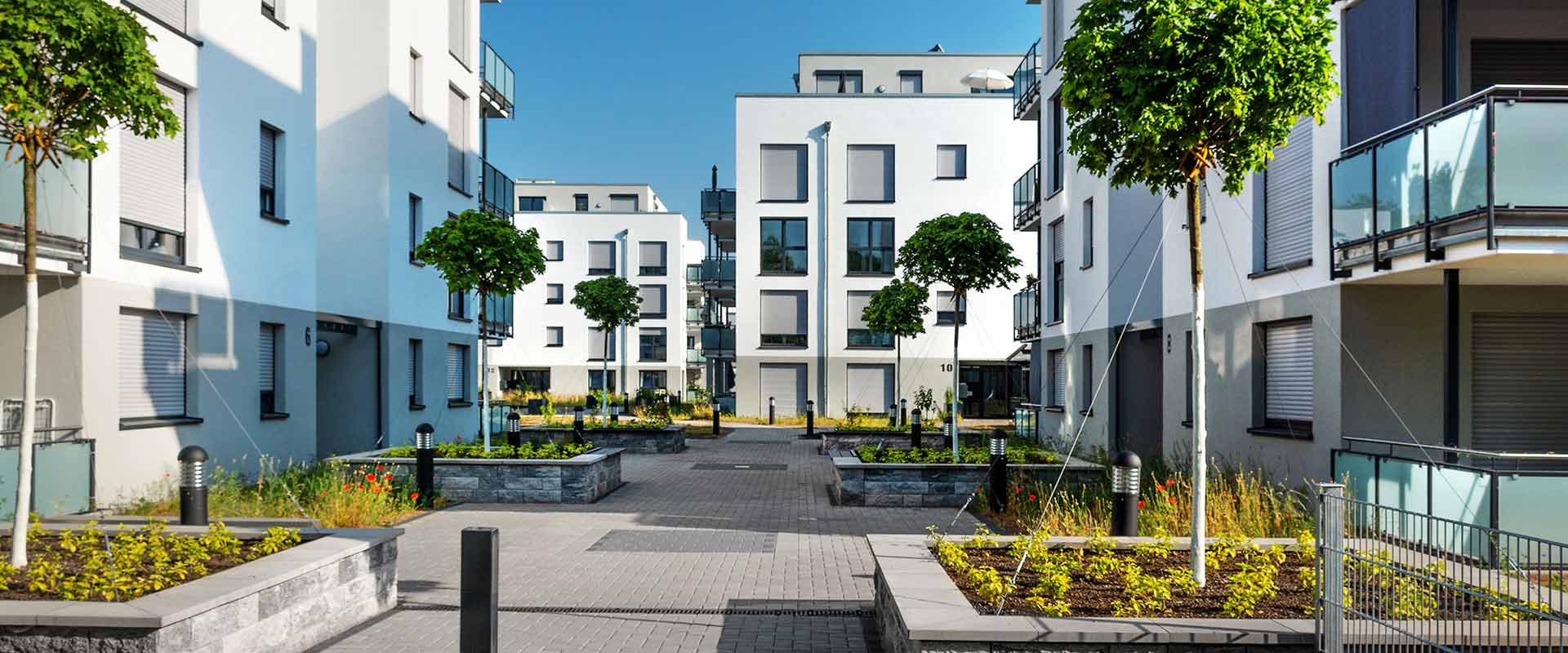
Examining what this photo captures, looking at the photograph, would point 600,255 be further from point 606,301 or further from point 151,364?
point 151,364

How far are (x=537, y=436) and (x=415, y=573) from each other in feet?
42.4

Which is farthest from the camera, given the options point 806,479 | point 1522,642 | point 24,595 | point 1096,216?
point 1096,216

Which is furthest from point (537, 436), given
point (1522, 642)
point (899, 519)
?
point (1522, 642)

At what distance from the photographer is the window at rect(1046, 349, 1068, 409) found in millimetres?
22900

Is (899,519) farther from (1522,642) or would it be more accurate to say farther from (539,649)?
(1522,642)

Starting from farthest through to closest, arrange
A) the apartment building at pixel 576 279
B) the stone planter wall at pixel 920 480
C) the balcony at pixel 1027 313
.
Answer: the apartment building at pixel 576 279
the balcony at pixel 1027 313
the stone planter wall at pixel 920 480

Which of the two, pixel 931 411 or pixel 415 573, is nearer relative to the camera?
pixel 415 573

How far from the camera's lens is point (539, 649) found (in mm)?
6504

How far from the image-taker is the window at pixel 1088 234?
21.9 metres

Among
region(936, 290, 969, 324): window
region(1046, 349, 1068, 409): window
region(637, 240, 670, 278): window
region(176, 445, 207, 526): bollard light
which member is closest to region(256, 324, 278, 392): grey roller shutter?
region(176, 445, 207, 526): bollard light

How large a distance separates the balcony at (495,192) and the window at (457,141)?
4.11 feet

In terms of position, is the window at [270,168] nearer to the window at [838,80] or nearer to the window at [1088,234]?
the window at [1088,234]

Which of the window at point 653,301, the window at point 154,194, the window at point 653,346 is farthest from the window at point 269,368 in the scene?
the window at point 653,346

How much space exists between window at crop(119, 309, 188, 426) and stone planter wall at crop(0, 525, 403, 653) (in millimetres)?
4891
